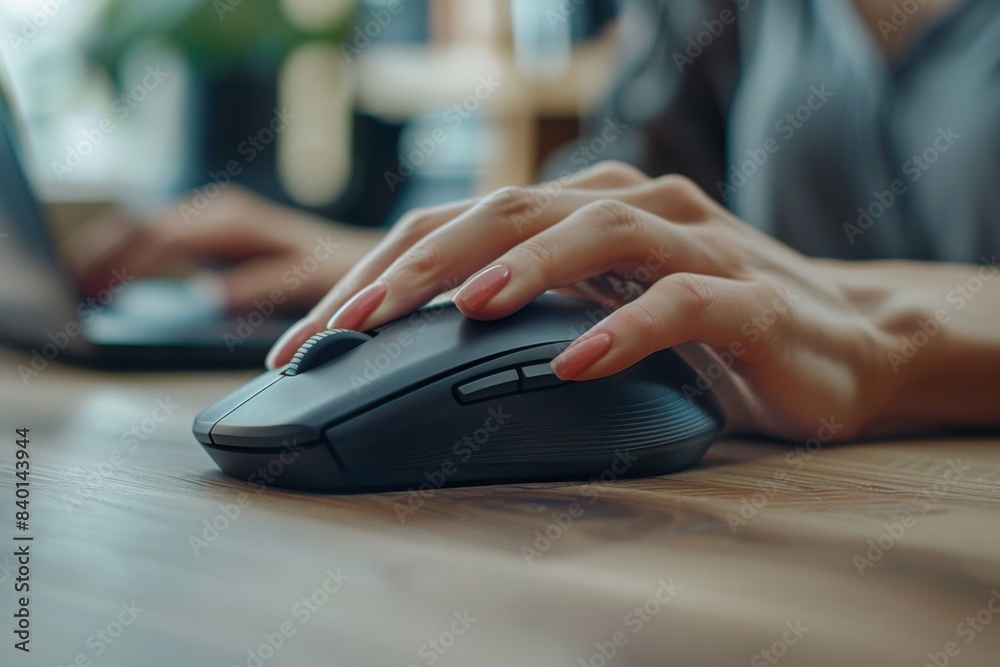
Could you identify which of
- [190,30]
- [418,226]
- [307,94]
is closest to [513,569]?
[418,226]

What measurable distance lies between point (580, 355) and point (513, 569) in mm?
137

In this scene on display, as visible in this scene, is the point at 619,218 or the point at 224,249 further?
the point at 224,249

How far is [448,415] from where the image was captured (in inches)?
15.0

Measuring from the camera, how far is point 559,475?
40cm

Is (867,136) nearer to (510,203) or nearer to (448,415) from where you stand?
(510,203)

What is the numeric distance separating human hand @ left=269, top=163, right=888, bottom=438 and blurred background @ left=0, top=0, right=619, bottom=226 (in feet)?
2.42

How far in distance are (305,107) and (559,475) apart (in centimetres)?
158

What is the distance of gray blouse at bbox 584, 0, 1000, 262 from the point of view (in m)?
0.81

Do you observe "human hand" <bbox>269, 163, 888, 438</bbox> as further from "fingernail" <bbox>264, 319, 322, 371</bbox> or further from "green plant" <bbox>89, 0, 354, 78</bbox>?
"green plant" <bbox>89, 0, 354, 78</bbox>

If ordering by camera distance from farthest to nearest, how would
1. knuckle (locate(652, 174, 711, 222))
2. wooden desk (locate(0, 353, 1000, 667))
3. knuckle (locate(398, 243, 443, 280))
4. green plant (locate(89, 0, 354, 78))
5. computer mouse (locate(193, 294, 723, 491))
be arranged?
1. green plant (locate(89, 0, 354, 78))
2. knuckle (locate(652, 174, 711, 222))
3. knuckle (locate(398, 243, 443, 280))
4. computer mouse (locate(193, 294, 723, 491))
5. wooden desk (locate(0, 353, 1000, 667))

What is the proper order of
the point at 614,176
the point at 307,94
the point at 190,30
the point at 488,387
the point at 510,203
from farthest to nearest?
the point at 307,94 < the point at 190,30 < the point at 614,176 < the point at 510,203 < the point at 488,387

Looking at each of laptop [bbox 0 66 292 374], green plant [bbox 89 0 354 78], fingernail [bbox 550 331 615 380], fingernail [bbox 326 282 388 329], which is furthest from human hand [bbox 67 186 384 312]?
green plant [bbox 89 0 354 78]

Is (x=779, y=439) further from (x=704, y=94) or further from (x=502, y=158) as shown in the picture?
(x=502, y=158)

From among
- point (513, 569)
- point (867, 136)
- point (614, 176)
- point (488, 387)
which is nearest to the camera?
point (513, 569)
